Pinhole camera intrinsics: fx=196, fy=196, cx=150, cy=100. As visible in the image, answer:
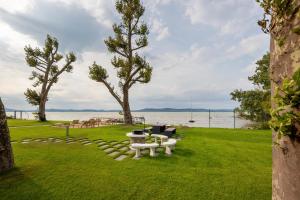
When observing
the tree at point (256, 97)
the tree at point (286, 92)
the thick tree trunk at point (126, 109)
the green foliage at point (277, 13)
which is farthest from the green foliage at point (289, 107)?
the tree at point (256, 97)

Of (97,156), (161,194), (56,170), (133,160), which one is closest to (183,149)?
(133,160)

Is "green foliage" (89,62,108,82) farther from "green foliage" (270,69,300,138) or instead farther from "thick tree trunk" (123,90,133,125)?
"green foliage" (270,69,300,138)

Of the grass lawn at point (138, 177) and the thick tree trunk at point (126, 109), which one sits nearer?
the grass lawn at point (138, 177)

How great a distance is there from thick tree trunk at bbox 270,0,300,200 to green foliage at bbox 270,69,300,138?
6 cm

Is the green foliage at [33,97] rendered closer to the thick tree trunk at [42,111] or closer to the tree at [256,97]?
the thick tree trunk at [42,111]

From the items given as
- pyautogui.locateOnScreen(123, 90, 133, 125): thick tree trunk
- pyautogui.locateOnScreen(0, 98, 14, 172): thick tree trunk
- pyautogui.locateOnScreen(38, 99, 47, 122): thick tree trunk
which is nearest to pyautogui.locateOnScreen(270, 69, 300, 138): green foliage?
pyautogui.locateOnScreen(0, 98, 14, 172): thick tree trunk

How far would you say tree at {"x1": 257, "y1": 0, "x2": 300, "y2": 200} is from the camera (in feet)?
3.75

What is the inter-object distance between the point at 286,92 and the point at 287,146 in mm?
333

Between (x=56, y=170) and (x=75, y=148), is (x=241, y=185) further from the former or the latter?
(x=75, y=148)

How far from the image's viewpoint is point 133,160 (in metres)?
6.76

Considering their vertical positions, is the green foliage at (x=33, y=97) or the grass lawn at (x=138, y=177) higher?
the green foliage at (x=33, y=97)

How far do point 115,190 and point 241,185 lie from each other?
2.99 metres

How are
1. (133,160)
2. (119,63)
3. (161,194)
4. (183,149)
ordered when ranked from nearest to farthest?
(161,194) < (133,160) < (183,149) < (119,63)

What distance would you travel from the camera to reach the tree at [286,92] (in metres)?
1.14
